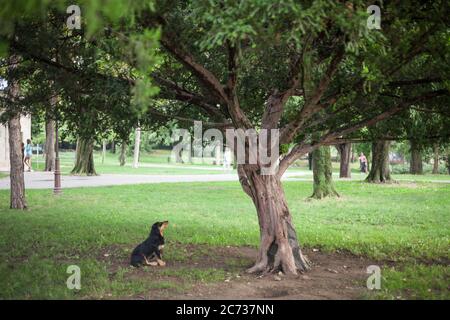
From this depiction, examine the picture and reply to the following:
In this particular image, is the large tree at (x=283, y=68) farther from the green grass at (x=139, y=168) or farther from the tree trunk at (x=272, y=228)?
the green grass at (x=139, y=168)

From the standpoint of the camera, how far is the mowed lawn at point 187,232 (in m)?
6.89

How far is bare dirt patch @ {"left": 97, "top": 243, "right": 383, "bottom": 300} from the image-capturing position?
21.2ft

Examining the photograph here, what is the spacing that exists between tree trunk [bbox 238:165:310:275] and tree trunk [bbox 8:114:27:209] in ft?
26.5

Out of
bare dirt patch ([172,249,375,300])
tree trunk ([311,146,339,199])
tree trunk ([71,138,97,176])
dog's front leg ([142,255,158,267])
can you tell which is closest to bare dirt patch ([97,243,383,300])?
bare dirt patch ([172,249,375,300])

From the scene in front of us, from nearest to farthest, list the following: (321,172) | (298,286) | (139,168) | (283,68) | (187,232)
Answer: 1. (298,286)
2. (283,68)
3. (187,232)
4. (321,172)
5. (139,168)

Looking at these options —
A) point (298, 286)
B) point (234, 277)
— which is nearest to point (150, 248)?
point (234, 277)

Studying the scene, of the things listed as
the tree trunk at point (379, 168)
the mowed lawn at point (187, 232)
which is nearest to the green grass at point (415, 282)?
the mowed lawn at point (187, 232)

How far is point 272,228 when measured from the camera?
775 cm

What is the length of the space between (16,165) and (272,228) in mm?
8578

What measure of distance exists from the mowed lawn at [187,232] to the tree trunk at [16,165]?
1.59ft

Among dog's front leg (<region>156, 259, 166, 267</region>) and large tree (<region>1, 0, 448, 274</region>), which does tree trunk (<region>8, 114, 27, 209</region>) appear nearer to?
large tree (<region>1, 0, 448, 274</region>)

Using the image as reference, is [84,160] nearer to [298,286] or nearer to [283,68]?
[283,68]
